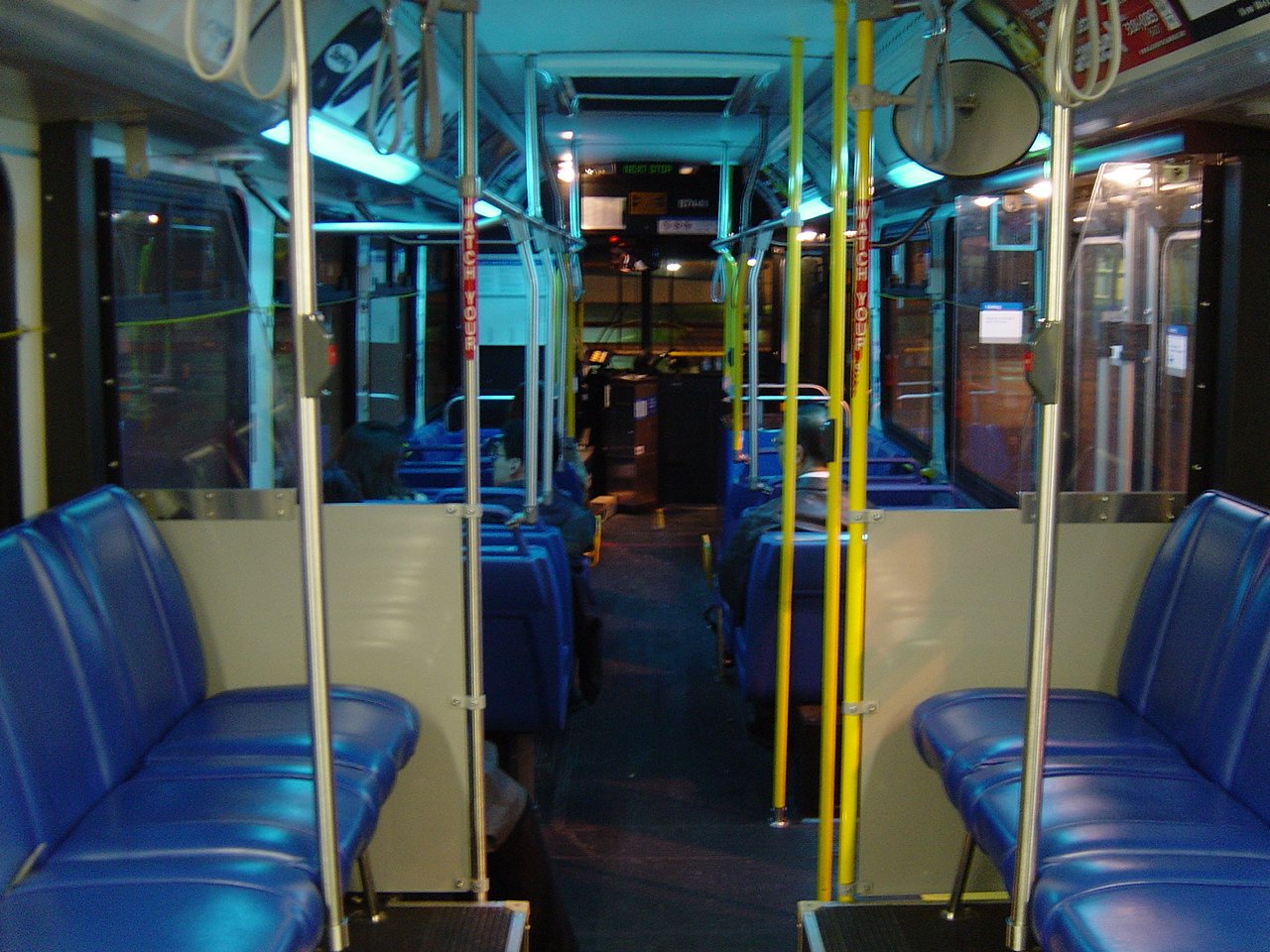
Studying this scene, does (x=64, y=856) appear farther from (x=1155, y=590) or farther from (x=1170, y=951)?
(x=1155, y=590)

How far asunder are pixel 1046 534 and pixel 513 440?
15.3ft

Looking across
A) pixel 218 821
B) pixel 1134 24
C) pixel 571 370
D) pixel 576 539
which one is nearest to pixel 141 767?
pixel 218 821

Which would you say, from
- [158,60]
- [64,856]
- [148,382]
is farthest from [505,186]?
[64,856]

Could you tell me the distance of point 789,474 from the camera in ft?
12.6

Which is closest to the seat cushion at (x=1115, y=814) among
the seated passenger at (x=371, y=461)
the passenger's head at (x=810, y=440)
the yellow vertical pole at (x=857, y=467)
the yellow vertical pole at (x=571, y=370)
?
the yellow vertical pole at (x=857, y=467)

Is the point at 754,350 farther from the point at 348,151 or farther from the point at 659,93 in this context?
the point at 348,151

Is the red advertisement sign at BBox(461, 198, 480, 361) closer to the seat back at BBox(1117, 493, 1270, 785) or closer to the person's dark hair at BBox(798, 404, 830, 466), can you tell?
the seat back at BBox(1117, 493, 1270, 785)

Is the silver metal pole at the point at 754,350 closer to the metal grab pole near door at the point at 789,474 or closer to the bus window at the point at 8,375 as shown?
the metal grab pole near door at the point at 789,474

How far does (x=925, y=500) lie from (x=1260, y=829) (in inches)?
140

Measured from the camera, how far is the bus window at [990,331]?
4.80 m

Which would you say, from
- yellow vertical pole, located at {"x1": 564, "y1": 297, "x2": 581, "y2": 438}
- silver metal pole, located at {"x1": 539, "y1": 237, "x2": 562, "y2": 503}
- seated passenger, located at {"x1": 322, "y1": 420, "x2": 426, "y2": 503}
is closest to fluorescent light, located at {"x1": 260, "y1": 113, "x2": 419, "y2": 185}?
silver metal pole, located at {"x1": 539, "y1": 237, "x2": 562, "y2": 503}

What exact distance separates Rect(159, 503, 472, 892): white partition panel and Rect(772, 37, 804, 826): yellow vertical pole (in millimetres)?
1148

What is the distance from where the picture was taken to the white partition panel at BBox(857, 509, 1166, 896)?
3.11m

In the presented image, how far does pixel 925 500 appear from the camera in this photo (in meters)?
5.96
